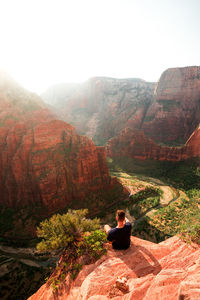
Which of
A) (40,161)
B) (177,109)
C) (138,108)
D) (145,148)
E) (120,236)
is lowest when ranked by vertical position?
(145,148)

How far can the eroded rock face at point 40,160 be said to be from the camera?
116 ft

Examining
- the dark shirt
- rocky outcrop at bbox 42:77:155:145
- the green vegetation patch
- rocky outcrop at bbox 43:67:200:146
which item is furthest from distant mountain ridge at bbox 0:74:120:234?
rocky outcrop at bbox 42:77:155:145

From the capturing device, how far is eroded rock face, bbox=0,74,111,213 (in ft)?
116

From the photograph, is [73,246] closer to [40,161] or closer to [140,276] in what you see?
[140,276]

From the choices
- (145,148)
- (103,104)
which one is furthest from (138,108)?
(145,148)

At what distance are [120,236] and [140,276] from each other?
2.16m

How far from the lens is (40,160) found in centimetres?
3588

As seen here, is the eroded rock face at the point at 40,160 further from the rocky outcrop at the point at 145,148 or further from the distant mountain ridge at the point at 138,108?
the distant mountain ridge at the point at 138,108

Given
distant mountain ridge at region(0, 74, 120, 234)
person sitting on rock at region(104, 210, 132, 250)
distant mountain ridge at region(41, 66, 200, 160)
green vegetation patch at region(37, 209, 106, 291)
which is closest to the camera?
person sitting on rock at region(104, 210, 132, 250)

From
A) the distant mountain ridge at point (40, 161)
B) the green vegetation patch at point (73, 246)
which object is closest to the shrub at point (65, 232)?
the green vegetation patch at point (73, 246)

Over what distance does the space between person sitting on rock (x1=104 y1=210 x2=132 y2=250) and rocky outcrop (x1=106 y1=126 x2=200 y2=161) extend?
6375cm

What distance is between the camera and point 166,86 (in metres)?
111

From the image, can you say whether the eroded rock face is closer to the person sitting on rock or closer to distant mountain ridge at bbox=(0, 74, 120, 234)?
distant mountain ridge at bbox=(0, 74, 120, 234)

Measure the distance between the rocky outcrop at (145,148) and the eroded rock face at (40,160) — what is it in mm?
37889
